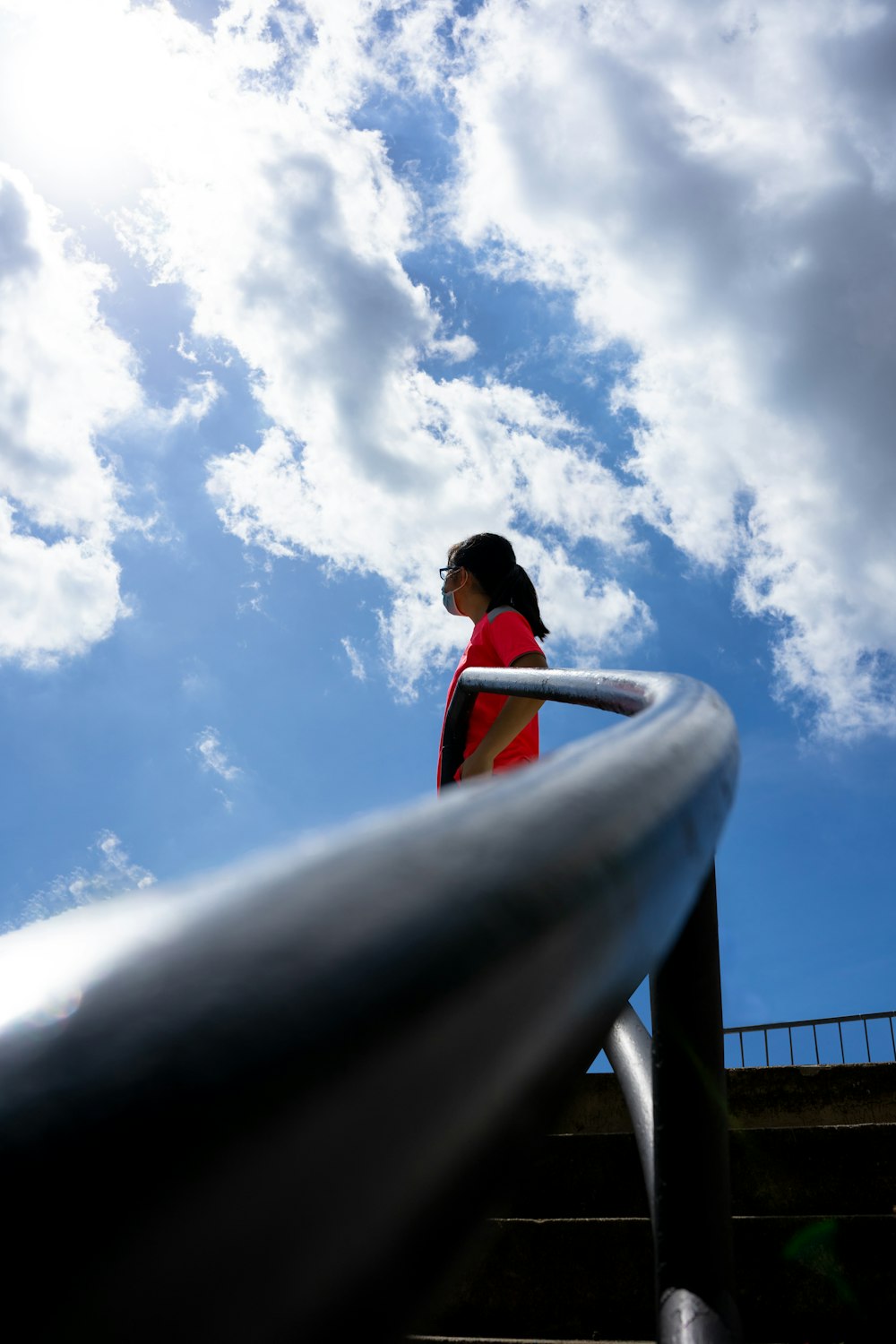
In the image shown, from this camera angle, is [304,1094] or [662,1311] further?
[662,1311]

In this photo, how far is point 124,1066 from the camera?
14 centimetres

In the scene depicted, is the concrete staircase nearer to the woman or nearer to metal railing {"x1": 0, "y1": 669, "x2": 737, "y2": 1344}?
the woman

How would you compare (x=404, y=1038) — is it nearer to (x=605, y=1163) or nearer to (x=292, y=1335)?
(x=292, y=1335)

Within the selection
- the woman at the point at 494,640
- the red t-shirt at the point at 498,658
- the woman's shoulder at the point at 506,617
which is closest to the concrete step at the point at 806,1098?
the red t-shirt at the point at 498,658

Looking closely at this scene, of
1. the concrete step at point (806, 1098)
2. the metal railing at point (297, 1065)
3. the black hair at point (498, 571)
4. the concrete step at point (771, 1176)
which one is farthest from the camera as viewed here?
the concrete step at point (806, 1098)

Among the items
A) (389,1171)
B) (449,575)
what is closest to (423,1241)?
(389,1171)

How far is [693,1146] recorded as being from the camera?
602 millimetres

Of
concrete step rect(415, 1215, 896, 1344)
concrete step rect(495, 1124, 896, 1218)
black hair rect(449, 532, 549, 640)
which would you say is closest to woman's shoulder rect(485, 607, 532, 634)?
black hair rect(449, 532, 549, 640)

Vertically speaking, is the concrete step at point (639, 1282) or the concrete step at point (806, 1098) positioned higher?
the concrete step at point (806, 1098)

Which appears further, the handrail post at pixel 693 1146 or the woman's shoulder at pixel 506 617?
the woman's shoulder at pixel 506 617

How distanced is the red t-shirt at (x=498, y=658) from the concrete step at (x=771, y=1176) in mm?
1039

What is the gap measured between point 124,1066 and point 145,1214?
19 mm

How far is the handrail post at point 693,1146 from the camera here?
54cm

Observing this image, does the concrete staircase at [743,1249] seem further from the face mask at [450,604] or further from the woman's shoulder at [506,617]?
the face mask at [450,604]
